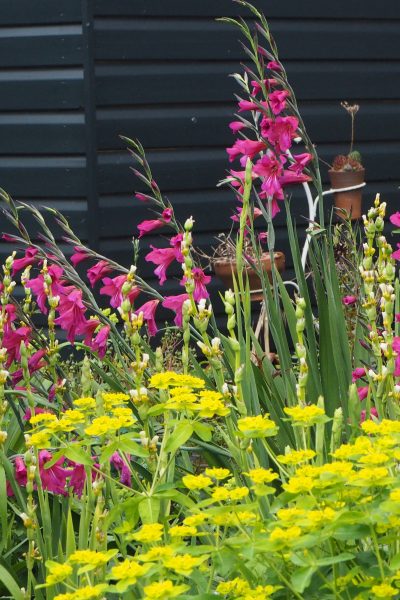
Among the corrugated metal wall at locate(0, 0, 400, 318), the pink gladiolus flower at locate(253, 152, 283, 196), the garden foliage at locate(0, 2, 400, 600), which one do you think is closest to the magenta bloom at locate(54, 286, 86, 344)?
the garden foliage at locate(0, 2, 400, 600)

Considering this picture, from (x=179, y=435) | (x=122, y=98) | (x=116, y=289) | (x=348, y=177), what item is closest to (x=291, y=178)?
(x=116, y=289)

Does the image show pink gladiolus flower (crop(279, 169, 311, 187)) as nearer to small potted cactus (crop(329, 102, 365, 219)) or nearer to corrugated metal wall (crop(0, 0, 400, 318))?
corrugated metal wall (crop(0, 0, 400, 318))

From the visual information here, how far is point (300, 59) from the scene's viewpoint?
6.46 meters

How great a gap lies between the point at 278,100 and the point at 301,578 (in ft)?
4.36

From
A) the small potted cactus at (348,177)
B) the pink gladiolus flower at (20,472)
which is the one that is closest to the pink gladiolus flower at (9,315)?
the pink gladiolus flower at (20,472)

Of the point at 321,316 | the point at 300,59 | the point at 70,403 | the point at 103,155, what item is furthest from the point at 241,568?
the point at 300,59

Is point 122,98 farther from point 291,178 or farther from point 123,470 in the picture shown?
point 123,470

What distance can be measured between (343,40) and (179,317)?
4526 mm

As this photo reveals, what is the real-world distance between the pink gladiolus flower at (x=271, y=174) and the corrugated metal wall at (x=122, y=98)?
3.43 m

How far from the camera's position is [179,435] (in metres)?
1.65

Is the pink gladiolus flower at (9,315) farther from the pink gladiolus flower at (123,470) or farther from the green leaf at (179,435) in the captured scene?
the green leaf at (179,435)

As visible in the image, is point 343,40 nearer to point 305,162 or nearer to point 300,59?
point 300,59

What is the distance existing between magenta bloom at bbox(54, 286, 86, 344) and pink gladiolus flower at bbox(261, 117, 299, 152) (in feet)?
1.77

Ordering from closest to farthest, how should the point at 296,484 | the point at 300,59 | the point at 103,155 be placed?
the point at 296,484 < the point at 103,155 < the point at 300,59
